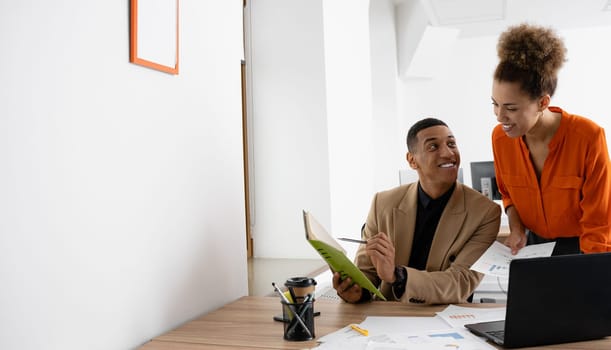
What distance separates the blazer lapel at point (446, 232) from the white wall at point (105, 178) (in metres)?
0.72

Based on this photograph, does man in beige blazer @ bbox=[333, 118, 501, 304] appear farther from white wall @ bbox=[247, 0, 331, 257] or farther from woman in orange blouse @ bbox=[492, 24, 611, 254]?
white wall @ bbox=[247, 0, 331, 257]

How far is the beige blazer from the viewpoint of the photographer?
1.59 meters

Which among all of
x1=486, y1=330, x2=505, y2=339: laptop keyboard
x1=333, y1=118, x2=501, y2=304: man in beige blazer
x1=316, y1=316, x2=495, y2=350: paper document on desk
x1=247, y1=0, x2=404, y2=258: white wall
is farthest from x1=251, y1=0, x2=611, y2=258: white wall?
x1=486, y1=330, x2=505, y2=339: laptop keyboard

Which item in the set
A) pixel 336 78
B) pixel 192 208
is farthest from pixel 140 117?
pixel 336 78

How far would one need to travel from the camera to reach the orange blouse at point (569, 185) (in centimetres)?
172

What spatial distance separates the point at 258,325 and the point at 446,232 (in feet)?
2.46

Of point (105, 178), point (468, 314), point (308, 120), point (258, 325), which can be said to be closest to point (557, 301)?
point (468, 314)

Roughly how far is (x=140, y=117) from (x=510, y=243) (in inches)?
49.4

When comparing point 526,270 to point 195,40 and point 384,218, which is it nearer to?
point 384,218

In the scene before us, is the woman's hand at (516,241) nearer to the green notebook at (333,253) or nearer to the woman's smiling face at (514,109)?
the woman's smiling face at (514,109)

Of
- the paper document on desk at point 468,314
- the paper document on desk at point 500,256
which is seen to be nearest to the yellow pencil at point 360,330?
the paper document on desk at point 468,314

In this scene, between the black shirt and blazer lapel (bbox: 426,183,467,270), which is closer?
blazer lapel (bbox: 426,183,467,270)

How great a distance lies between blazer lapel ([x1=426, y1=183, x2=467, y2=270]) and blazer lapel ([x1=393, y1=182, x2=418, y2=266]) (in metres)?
0.10

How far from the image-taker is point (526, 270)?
1.17 m
